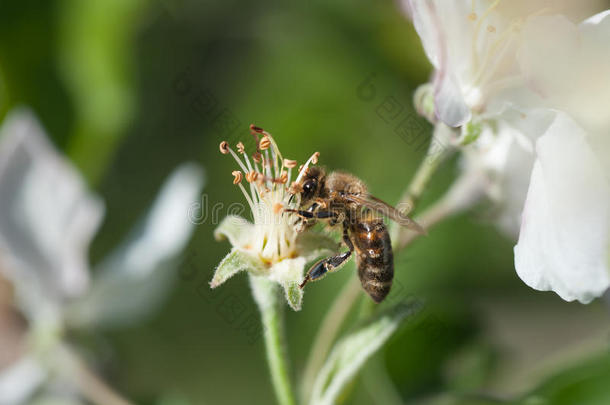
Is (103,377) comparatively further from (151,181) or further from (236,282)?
(151,181)

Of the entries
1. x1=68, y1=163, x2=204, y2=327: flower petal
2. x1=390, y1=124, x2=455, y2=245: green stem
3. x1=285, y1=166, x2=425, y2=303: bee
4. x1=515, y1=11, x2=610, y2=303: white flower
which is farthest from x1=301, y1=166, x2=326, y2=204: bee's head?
x1=68, y1=163, x2=204, y2=327: flower petal

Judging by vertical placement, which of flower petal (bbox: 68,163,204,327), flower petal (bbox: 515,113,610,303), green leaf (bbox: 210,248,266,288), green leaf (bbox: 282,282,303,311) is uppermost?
flower petal (bbox: 68,163,204,327)

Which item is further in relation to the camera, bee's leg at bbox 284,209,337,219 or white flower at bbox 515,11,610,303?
bee's leg at bbox 284,209,337,219

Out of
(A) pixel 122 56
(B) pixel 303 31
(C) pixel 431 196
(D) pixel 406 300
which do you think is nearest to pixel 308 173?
(D) pixel 406 300

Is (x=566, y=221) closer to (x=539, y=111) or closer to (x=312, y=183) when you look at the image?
(x=539, y=111)

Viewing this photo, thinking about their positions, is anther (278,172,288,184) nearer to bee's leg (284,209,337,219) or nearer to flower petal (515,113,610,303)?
bee's leg (284,209,337,219)

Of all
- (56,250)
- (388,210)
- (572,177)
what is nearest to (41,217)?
(56,250)
